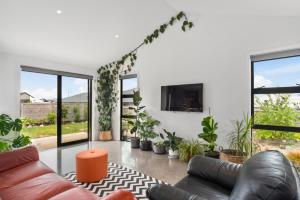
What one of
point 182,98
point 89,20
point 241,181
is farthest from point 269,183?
point 89,20

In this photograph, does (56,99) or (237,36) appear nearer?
(237,36)

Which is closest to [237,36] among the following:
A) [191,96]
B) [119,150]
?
[191,96]

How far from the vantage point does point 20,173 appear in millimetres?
2100

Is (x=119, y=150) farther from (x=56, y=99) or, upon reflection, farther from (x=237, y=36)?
(x=237, y=36)

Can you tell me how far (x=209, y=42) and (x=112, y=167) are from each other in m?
3.20

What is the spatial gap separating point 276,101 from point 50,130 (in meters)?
5.31

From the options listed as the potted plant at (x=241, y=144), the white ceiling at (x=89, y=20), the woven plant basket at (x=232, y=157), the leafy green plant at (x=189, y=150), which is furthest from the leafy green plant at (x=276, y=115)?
the white ceiling at (x=89, y=20)

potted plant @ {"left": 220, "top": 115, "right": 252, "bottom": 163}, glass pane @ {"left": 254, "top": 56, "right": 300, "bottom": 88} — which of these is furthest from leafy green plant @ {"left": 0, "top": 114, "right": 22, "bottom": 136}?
glass pane @ {"left": 254, "top": 56, "right": 300, "bottom": 88}

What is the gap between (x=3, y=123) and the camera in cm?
342

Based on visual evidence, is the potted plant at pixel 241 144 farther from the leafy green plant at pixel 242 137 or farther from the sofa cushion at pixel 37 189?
the sofa cushion at pixel 37 189

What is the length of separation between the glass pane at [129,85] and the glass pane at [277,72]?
3.12 m

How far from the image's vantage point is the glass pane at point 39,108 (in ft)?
14.5

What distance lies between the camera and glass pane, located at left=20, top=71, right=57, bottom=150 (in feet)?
14.5

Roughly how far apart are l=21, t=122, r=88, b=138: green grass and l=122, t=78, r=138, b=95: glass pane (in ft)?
5.47
